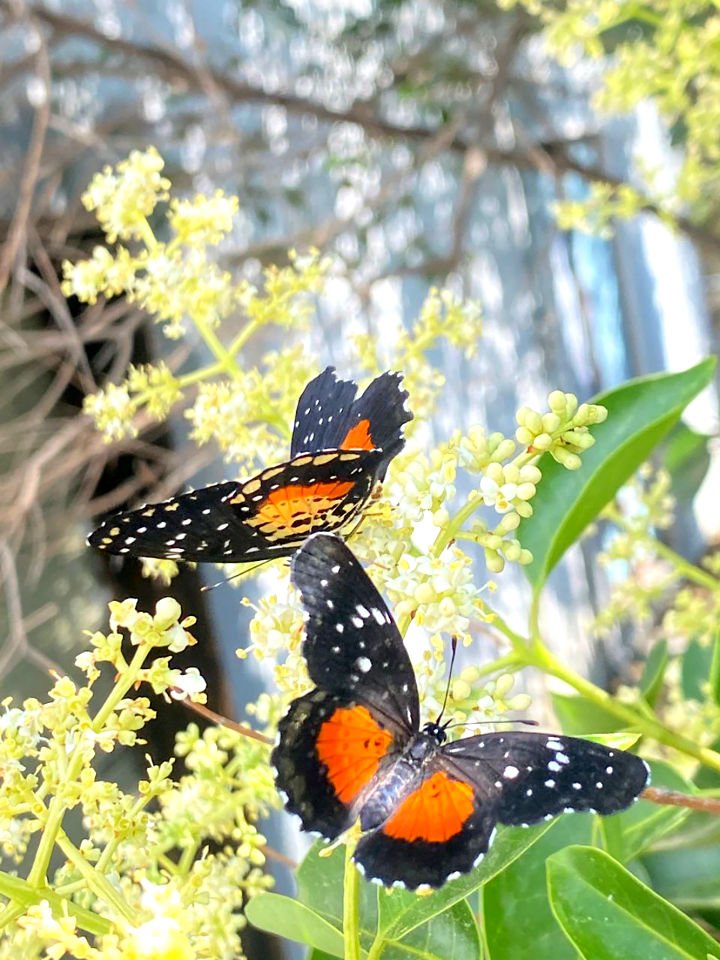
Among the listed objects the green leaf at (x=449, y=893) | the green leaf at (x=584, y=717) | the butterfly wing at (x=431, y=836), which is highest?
the butterfly wing at (x=431, y=836)

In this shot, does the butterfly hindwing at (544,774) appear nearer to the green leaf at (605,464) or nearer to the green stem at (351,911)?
the green stem at (351,911)

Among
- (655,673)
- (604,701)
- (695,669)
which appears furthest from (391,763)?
(695,669)

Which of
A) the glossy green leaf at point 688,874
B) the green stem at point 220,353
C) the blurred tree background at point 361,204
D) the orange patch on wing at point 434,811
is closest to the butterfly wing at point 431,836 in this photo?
the orange patch on wing at point 434,811

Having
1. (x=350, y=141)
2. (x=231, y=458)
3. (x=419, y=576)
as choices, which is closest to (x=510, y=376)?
(x=350, y=141)

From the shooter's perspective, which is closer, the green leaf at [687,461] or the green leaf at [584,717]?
the green leaf at [584,717]

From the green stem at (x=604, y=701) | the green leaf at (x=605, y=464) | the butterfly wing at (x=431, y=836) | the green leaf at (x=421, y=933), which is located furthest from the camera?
the green leaf at (x=605, y=464)

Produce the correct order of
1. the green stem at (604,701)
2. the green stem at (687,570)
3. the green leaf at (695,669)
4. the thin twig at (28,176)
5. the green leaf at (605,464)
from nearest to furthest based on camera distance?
the green stem at (604,701) < the green leaf at (605,464) < the green stem at (687,570) < the green leaf at (695,669) < the thin twig at (28,176)

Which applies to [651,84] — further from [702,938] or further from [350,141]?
[350,141]
